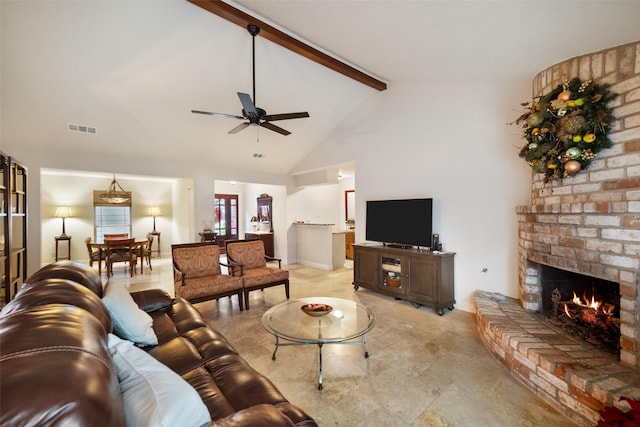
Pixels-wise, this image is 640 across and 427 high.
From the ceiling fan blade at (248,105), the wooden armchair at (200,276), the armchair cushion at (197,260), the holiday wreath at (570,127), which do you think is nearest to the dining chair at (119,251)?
the wooden armchair at (200,276)

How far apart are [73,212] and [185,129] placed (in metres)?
4.99

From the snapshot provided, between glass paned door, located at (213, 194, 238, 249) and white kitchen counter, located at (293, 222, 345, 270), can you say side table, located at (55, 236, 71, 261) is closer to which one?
glass paned door, located at (213, 194, 238, 249)

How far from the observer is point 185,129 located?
476 centimetres

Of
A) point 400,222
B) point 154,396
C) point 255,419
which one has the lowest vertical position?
Result: point 255,419

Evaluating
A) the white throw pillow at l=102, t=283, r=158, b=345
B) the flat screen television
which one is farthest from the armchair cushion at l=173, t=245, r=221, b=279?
the flat screen television

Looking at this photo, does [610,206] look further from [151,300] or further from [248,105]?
[151,300]

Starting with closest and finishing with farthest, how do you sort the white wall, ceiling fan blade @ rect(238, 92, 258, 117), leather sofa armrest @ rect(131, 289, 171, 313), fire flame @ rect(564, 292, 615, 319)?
fire flame @ rect(564, 292, 615, 319) → leather sofa armrest @ rect(131, 289, 171, 313) → ceiling fan blade @ rect(238, 92, 258, 117) → the white wall

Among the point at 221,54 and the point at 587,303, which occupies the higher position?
the point at 221,54

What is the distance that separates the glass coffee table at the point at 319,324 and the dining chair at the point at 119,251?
182 inches

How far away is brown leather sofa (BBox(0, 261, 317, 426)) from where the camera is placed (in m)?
0.65

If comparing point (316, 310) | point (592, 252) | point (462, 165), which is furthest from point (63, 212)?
point (592, 252)

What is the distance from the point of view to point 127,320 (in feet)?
6.18

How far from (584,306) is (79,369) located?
351 cm

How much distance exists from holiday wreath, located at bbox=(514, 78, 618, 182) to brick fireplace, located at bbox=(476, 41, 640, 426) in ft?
0.29
